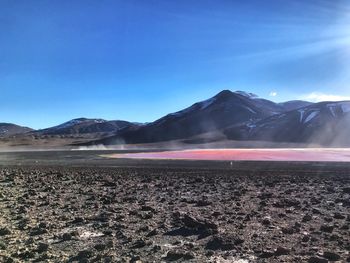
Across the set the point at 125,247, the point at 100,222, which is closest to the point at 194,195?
the point at 100,222

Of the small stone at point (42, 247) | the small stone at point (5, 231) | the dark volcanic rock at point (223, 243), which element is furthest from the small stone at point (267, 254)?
the small stone at point (5, 231)

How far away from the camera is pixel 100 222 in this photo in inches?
504

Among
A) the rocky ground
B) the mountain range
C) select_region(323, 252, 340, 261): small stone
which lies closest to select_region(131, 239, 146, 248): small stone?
the rocky ground

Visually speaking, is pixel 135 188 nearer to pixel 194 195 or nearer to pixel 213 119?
pixel 194 195

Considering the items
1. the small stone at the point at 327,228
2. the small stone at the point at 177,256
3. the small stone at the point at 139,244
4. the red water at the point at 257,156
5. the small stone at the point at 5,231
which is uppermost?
the red water at the point at 257,156

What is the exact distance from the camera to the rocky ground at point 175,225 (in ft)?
30.6

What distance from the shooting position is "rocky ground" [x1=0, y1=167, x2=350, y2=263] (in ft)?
30.6

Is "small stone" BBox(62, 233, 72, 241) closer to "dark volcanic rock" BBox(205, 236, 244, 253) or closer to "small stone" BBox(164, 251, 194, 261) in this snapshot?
"small stone" BBox(164, 251, 194, 261)

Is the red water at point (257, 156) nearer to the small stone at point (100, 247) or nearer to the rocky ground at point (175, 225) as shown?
the rocky ground at point (175, 225)

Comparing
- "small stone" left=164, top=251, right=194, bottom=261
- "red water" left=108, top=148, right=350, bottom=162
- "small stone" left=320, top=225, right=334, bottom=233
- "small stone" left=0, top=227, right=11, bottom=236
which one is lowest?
"small stone" left=164, top=251, right=194, bottom=261

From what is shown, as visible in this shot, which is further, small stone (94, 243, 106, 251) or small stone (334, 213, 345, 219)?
small stone (334, 213, 345, 219)

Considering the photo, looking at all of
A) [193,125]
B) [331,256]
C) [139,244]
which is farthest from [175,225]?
[193,125]

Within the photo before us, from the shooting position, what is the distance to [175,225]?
12219 millimetres

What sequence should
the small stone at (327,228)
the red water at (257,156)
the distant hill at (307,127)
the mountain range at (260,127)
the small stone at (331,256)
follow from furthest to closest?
the mountain range at (260,127), the distant hill at (307,127), the red water at (257,156), the small stone at (327,228), the small stone at (331,256)
